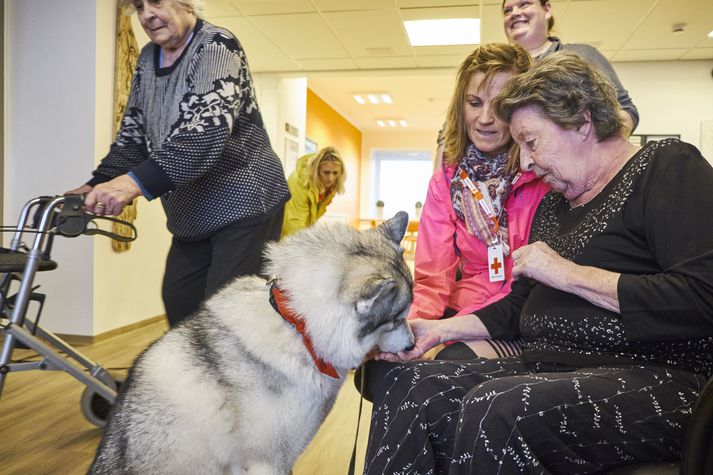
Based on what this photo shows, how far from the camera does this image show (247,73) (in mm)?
1875

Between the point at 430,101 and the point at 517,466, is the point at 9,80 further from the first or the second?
the point at 430,101

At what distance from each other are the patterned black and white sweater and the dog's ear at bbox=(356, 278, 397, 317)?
0.80 meters

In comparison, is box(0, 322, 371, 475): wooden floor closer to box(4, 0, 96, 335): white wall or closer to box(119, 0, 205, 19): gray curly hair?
box(4, 0, 96, 335): white wall

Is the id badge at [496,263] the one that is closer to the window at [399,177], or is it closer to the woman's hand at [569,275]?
the woman's hand at [569,275]

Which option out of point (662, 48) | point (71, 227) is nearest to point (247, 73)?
point (71, 227)

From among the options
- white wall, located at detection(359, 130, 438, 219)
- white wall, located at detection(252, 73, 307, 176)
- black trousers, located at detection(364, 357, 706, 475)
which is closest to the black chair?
black trousers, located at detection(364, 357, 706, 475)

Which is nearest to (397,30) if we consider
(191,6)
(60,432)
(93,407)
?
(191,6)

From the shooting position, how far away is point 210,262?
200 cm

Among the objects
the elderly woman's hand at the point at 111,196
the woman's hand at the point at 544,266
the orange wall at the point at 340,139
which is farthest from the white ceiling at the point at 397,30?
the woman's hand at the point at 544,266

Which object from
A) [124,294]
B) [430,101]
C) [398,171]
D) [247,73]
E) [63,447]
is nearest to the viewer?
[247,73]

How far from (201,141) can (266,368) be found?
78cm

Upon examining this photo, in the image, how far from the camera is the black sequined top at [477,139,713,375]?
40.3 inches

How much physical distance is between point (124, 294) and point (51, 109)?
5.26 feet

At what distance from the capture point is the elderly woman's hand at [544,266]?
1180 millimetres
